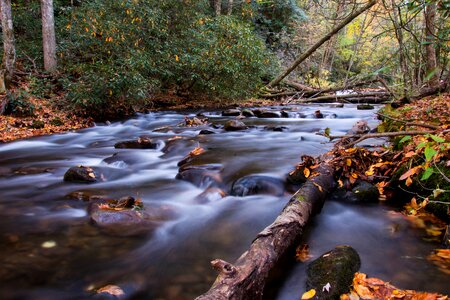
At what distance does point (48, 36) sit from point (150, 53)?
3858mm

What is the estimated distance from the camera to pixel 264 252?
204 cm

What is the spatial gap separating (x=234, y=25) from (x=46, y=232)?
1177cm

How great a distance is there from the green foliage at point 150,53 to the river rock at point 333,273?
898cm

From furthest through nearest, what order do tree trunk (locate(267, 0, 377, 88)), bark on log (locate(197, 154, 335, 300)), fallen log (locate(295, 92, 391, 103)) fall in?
fallen log (locate(295, 92, 391, 103)) → tree trunk (locate(267, 0, 377, 88)) → bark on log (locate(197, 154, 335, 300))

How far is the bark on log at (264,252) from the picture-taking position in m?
1.68

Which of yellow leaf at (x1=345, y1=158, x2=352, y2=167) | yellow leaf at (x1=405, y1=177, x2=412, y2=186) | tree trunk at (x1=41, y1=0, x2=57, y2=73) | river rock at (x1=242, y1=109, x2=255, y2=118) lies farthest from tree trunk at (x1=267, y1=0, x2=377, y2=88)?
tree trunk at (x1=41, y1=0, x2=57, y2=73)

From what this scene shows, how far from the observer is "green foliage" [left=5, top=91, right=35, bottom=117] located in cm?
924

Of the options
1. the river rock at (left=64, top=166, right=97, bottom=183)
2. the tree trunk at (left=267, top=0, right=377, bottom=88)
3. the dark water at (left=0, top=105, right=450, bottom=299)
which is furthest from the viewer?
the tree trunk at (left=267, top=0, right=377, bottom=88)

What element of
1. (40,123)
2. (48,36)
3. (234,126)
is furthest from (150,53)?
(234,126)

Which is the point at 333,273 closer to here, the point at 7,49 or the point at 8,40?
the point at 8,40

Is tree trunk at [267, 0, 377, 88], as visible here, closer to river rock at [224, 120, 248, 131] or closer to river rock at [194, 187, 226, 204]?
river rock at [224, 120, 248, 131]

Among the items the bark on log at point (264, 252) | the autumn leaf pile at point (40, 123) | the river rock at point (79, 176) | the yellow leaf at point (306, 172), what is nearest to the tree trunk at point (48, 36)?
the autumn leaf pile at point (40, 123)

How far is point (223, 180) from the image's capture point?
4.39 meters

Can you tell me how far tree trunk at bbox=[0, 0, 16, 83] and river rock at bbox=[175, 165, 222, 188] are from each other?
8.54 m
